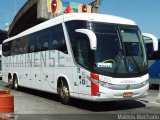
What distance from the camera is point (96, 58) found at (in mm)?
13023

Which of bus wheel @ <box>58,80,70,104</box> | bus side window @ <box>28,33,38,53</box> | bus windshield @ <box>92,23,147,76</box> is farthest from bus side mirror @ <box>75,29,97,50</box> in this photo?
bus side window @ <box>28,33,38,53</box>

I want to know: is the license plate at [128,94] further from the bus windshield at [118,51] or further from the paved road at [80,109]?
the bus windshield at [118,51]

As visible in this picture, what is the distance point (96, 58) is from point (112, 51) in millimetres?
660

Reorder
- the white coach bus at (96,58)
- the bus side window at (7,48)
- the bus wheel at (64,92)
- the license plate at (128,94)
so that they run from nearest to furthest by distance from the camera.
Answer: the white coach bus at (96,58) → the license plate at (128,94) → the bus wheel at (64,92) → the bus side window at (7,48)

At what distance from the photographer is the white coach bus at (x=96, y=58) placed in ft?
42.6

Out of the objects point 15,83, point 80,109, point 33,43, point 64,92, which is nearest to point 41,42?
point 33,43

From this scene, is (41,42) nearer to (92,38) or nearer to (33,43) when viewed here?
(33,43)

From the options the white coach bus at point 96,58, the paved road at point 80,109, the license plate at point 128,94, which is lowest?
the paved road at point 80,109

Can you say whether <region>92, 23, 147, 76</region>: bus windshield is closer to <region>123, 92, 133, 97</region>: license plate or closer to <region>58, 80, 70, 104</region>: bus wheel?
<region>123, 92, 133, 97</region>: license plate

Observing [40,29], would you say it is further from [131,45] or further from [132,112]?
[132,112]

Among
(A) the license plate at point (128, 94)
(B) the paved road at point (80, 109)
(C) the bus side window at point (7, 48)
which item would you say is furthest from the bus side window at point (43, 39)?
(C) the bus side window at point (7, 48)

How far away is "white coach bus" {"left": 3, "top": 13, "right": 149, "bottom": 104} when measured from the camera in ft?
42.6

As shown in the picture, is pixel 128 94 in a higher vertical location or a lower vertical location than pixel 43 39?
lower

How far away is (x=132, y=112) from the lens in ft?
41.9
